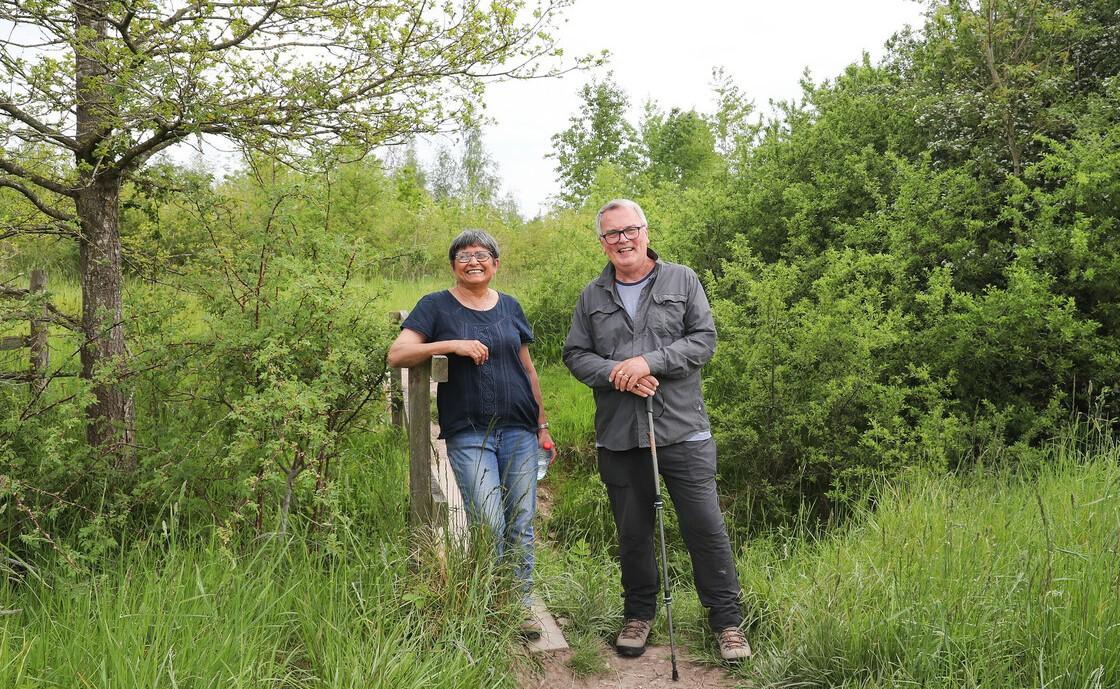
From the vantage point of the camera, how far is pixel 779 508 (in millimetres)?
6398

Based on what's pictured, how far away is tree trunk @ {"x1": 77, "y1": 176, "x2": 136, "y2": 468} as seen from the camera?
16.4 ft

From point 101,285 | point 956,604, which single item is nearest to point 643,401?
point 956,604

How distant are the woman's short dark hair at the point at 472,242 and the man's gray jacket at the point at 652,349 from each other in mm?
526

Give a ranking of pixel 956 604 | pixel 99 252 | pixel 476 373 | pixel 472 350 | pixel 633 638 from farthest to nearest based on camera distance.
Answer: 1. pixel 99 252
2. pixel 633 638
3. pixel 476 373
4. pixel 472 350
5. pixel 956 604

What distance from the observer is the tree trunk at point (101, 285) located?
16.4ft

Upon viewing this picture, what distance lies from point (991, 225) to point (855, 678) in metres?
5.90

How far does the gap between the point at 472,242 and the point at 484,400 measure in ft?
2.46

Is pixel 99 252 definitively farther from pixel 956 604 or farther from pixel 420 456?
pixel 956 604

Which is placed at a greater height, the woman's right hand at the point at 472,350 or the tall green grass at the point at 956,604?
the woman's right hand at the point at 472,350

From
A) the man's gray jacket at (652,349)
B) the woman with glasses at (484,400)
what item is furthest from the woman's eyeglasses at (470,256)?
the man's gray jacket at (652,349)

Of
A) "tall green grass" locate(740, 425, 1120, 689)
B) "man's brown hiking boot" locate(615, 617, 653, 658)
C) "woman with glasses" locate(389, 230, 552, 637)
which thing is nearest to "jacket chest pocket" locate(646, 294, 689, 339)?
"woman with glasses" locate(389, 230, 552, 637)

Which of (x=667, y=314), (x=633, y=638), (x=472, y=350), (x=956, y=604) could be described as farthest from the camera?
(x=633, y=638)

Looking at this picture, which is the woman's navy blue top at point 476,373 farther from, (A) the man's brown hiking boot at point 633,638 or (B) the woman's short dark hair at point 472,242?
(A) the man's brown hiking boot at point 633,638

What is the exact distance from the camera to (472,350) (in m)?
3.72
